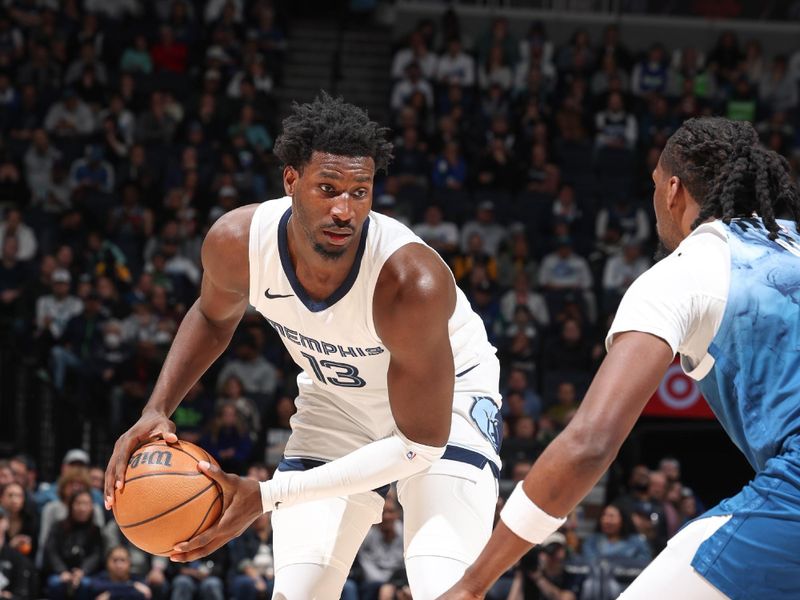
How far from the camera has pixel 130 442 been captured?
12.5 ft

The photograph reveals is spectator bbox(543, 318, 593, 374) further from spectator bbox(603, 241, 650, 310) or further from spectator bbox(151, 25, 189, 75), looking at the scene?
spectator bbox(151, 25, 189, 75)

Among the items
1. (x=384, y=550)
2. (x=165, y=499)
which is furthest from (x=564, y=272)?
(x=165, y=499)

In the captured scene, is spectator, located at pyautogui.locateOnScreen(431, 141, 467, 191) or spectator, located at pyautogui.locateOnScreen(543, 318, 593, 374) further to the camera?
spectator, located at pyautogui.locateOnScreen(431, 141, 467, 191)

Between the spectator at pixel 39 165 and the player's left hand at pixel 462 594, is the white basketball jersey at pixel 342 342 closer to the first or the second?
the player's left hand at pixel 462 594

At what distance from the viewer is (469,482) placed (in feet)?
13.1

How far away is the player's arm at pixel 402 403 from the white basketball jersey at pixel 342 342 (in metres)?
0.10

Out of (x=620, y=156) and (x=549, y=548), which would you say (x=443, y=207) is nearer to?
(x=620, y=156)

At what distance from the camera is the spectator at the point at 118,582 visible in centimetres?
879

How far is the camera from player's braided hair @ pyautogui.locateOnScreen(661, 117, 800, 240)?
9.41ft

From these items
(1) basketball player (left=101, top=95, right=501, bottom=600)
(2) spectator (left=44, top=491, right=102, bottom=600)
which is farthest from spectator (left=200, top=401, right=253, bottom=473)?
(1) basketball player (left=101, top=95, right=501, bottom=600)

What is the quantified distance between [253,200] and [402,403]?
9.19m

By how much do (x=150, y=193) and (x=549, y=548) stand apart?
6.04 m

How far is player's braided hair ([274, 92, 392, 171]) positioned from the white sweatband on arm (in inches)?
36.7

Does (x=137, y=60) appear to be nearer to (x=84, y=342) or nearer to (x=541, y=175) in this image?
(x=84, y=342)
